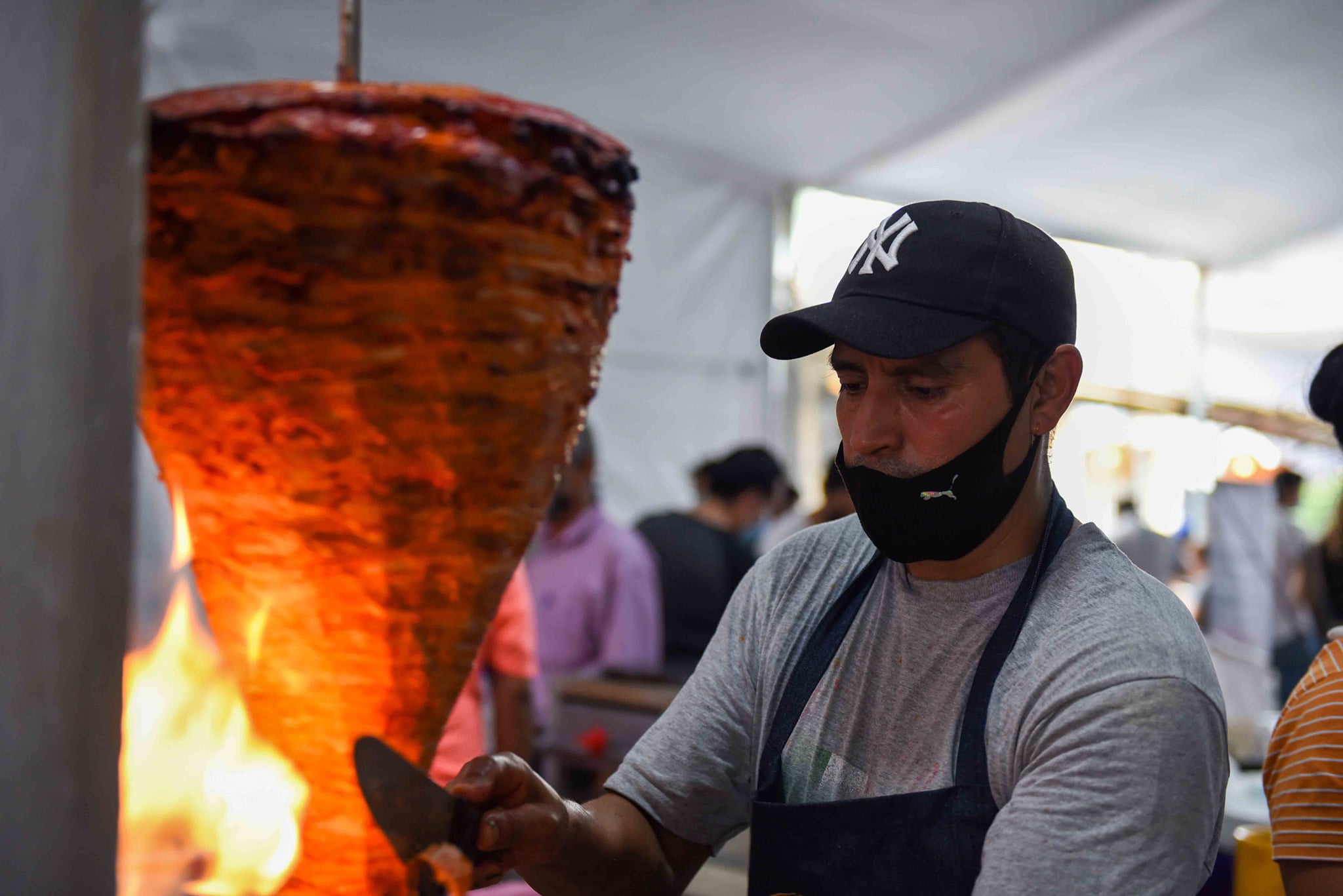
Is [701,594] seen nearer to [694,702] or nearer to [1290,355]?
[694,702]

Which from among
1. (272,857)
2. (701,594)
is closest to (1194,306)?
(701,594)

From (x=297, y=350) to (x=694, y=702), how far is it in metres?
0.81

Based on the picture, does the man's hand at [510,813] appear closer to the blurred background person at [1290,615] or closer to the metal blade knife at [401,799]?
the metal blade knife at [401,799]

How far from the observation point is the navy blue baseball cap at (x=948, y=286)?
1073mm

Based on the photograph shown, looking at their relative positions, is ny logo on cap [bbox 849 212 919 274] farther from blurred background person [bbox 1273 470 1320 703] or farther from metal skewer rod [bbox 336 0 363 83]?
blurred background person [bbox 1273 470 1320 703]

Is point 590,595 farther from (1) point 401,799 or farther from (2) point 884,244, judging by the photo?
(1) point 401,799

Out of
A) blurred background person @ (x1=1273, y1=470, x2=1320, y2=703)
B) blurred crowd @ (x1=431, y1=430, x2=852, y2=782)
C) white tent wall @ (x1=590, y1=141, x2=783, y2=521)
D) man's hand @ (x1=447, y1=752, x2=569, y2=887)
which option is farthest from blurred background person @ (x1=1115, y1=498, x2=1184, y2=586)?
man's hand @ (x1=447, y1=752, x2=569, y2=887)

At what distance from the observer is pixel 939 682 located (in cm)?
112

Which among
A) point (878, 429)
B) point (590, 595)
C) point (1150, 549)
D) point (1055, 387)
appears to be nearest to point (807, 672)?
point (878, 429)

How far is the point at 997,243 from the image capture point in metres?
1.10

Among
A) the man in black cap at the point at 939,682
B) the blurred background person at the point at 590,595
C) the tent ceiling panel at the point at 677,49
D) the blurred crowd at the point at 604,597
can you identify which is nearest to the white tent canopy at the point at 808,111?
the tent ceiling panel at the point at 677,49

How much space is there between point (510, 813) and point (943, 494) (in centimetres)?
52

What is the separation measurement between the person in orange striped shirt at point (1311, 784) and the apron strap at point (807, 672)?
53 cm

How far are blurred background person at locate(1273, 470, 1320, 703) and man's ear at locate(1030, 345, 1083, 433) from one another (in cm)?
429
